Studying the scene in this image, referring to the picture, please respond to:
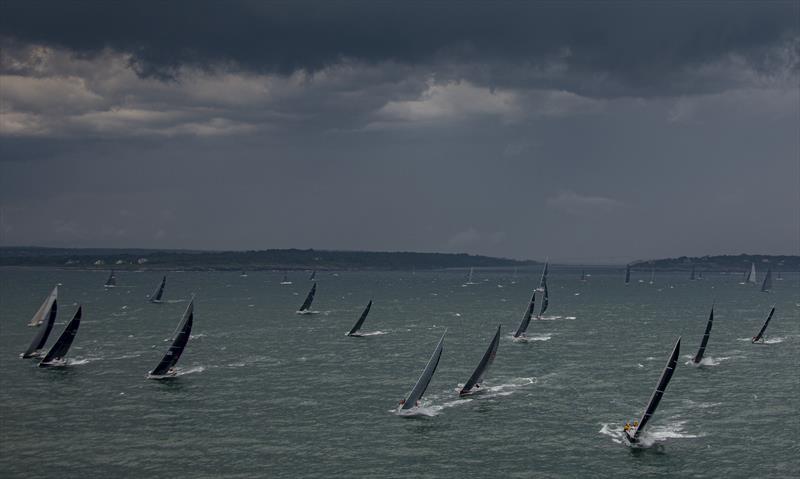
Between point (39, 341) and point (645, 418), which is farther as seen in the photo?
point (39, 341)

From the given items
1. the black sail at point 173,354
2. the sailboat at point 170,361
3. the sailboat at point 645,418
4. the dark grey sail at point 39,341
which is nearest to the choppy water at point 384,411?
the sailboat at point 645,418

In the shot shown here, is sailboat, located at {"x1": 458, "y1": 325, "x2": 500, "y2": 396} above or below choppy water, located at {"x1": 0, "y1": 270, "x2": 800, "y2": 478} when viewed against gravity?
above

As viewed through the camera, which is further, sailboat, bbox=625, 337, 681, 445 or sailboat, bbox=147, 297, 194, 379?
sailboat, bbox=147, 297, 194, 379

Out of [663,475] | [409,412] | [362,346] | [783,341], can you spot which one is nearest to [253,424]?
[409,412]

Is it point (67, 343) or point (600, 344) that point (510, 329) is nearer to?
point (600, 344)

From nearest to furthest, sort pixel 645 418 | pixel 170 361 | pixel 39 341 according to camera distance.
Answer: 1. pixel 645 418
2. pixel 170 361
3. pixel 39 341

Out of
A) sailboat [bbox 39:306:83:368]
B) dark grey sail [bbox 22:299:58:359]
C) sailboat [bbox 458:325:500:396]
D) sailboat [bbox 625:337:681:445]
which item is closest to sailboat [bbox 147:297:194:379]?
sailboat [bbox 39:306:83:368]

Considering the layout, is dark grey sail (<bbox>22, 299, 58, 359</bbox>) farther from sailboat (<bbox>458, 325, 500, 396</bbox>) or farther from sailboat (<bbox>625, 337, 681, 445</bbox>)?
sailboat (<bbox>625, 337, 681, 445</bbox>)

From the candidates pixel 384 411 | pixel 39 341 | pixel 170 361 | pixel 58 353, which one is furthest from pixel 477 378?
pixel 39 341

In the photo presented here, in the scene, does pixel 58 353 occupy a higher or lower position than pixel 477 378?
lower

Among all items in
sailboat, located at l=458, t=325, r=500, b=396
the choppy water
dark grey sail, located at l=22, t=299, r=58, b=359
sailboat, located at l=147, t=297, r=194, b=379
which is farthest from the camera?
dark grey sail, located at l=22, t=299, r=58, b=359

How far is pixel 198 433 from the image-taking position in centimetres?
7069

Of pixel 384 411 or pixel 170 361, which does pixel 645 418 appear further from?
pixel 170 361

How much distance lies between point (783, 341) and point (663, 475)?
92399 mm
